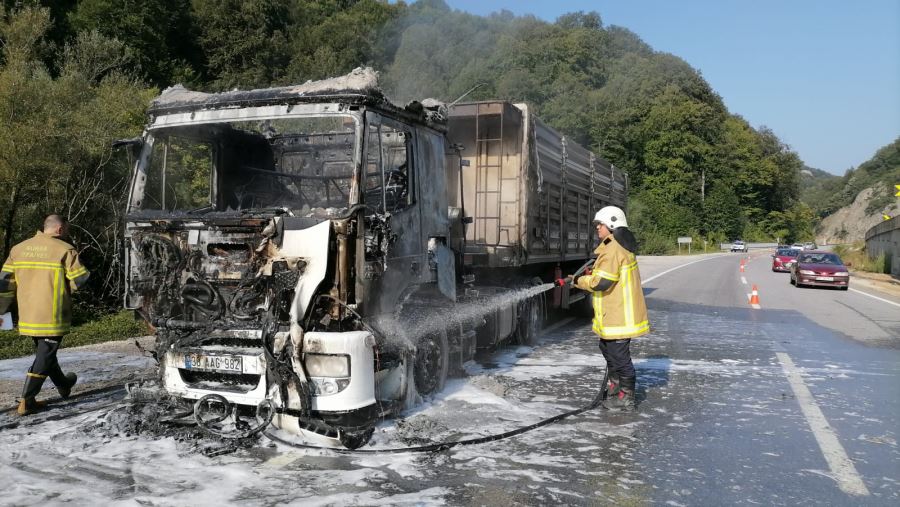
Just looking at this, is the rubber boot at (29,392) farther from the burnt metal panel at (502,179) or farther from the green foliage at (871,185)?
the green foliage at (871,185)

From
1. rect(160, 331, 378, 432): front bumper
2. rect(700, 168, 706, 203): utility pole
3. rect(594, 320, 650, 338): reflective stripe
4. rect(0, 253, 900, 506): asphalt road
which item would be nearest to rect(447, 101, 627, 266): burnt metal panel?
rect(0, 253, 900, 506): asphalt road

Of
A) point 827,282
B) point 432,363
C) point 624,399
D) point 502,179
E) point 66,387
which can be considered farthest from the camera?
point 827,282

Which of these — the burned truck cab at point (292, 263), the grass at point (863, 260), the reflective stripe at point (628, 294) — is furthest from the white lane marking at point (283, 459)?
A: the grass at point (863, 260)

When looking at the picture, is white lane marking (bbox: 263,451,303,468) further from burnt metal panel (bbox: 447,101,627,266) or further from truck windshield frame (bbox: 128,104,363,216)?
burnt metal panel (bbox: 447,101,627,266)

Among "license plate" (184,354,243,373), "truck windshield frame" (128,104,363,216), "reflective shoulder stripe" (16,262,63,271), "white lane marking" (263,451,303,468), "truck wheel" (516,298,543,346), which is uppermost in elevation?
"truck windshield frame" (128,104,363,216)

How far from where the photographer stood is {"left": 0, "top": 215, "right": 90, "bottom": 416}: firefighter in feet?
19.1

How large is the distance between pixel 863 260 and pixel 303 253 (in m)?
43.0

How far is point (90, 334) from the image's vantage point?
10359mm

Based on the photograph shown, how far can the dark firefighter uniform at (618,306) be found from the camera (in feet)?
20.5

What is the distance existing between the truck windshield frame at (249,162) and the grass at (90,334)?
138 inches

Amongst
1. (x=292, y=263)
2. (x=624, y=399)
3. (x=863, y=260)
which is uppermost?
(x=292, y=263)

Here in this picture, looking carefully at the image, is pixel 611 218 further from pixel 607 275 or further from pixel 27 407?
pixel 27 407

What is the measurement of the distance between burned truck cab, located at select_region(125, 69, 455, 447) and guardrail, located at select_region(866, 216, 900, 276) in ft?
A: 104

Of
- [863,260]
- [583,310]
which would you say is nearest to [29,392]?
[583,310]
